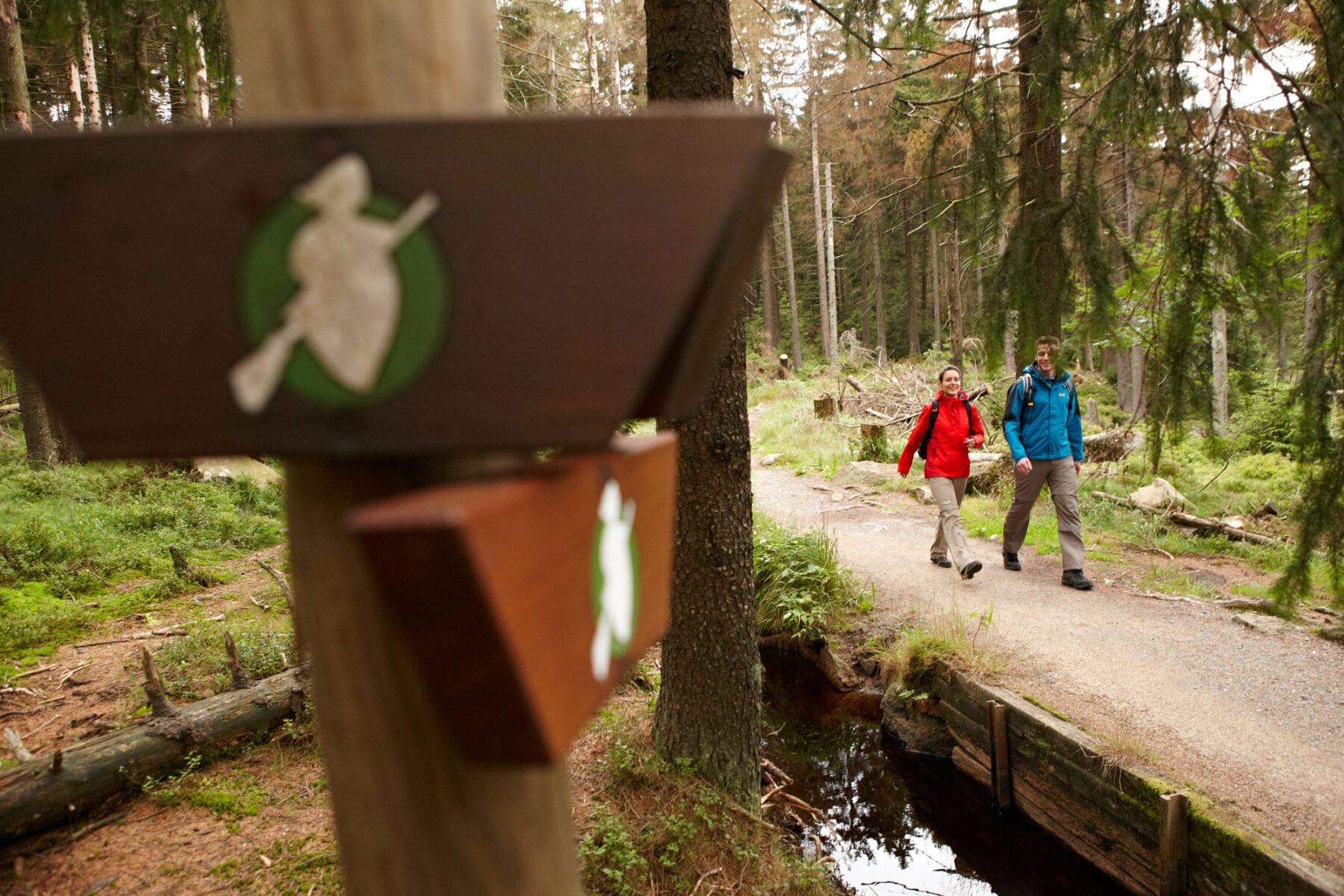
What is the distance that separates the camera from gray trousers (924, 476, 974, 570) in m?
6.74

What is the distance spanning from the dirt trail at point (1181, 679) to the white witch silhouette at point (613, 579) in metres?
4.33

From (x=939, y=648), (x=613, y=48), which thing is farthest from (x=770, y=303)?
(x=939, y=648)

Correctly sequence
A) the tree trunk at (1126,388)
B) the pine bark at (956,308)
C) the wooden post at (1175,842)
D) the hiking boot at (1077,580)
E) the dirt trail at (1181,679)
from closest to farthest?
the wooden post at (1175,842) < the dirt trail at (1181,679) < the hiking boot at (1077,580) < the pine bark at (956,308) < the tree trunk at (1126,388)

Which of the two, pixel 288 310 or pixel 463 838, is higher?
pixel 288 310

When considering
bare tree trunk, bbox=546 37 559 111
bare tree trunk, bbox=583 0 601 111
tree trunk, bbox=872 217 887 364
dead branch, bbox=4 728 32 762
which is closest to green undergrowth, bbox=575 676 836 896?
dead branch, bbox=4 728 32 762

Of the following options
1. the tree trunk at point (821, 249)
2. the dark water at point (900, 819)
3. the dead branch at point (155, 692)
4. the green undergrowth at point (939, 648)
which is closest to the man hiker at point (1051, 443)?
the green undergrowth at point (939, 648)

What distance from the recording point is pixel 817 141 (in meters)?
25.7

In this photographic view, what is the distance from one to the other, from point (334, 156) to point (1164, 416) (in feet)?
12.9

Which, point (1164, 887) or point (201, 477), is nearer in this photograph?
point (1164, 887)

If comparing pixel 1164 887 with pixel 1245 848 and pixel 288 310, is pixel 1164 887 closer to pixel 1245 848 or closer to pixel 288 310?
pixel 1245 848

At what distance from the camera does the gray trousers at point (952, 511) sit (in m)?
6.74

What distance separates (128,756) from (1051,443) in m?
6.82

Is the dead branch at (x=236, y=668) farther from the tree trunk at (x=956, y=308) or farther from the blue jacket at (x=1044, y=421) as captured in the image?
the tree trunk at (x=956, y=308)

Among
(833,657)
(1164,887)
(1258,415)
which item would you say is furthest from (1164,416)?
(1258,415)
